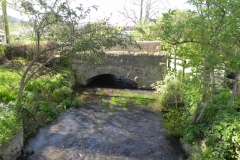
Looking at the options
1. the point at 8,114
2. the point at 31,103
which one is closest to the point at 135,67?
the point at 31,103

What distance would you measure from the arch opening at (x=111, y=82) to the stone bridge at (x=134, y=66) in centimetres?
97

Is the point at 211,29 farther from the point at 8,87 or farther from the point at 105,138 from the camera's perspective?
the point at 8,87

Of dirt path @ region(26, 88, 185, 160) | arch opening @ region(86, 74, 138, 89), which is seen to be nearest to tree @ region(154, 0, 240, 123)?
dirt path @ region(26, 88, 185, 160)

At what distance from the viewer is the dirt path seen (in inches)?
212

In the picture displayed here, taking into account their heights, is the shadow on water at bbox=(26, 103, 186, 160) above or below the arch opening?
below

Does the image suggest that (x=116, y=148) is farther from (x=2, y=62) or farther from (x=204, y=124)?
(x=2, y=62)

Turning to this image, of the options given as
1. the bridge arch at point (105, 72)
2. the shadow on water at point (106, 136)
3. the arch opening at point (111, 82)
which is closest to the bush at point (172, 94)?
the shadow on water at point (106, 136)

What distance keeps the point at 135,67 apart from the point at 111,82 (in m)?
2.89

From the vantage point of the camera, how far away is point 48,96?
8.48 meters

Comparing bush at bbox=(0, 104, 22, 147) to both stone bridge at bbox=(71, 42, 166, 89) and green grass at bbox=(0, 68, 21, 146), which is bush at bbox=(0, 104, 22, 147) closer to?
green grass at bbox=(0, 68, 21, 146)

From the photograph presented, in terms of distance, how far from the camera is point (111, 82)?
548 inches

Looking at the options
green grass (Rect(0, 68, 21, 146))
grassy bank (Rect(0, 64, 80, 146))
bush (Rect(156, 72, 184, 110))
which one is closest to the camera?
green grass (Rect(0, 68, 21, 146))

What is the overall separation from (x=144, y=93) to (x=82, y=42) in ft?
21.6

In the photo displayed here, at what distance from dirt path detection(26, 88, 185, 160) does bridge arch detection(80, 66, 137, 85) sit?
3641 millimetres
